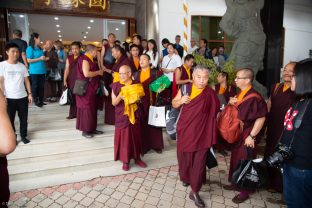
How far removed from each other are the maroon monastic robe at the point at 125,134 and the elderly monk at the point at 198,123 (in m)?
0.97

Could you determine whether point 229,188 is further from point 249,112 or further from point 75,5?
point 75,5

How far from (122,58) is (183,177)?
105 inches

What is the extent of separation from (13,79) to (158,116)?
247 centimetres

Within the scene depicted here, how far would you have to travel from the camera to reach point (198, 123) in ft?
9.26

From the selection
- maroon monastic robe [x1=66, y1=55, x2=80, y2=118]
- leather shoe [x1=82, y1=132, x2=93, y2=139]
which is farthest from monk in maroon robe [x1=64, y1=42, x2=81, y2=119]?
leather shoe [x1=82, y1=132, x2=93, y2=139]

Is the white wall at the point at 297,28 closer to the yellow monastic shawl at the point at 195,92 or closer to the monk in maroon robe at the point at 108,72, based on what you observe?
the monk in maroon robe at the point at 108,72

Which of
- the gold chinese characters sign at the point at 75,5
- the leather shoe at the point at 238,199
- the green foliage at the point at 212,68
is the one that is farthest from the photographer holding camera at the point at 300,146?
the gold chinese characters sign at the point at 75,5

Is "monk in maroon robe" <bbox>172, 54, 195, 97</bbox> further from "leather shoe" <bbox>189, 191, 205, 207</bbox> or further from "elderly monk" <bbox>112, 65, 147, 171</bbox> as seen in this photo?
"leather shoe" <bbox>189, 191, 205, 207</bbox>

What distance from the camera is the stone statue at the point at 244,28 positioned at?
6.51 metres

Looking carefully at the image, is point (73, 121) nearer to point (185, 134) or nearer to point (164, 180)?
point (164, 180)

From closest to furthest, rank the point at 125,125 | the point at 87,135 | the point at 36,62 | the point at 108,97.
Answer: the point at 125,125
the point at 87,135
the point at 108,97
the point at 36,62

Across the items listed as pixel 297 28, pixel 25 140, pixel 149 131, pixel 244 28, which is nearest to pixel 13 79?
pixel 25 140

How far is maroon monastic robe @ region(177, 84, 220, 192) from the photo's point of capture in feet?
9.23

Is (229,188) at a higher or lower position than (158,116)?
lower
